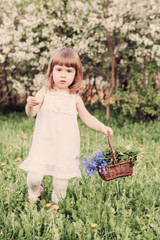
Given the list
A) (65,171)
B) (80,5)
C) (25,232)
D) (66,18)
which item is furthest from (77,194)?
(66,18)

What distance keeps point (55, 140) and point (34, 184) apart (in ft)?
1.53

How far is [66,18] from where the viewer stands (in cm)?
694

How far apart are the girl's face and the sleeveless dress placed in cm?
11

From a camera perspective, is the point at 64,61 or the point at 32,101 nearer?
the point at 32,101

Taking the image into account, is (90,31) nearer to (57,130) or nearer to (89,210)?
(57,130)

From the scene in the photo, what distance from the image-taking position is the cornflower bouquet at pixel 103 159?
2324mm

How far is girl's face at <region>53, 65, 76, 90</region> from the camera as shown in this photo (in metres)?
2.39

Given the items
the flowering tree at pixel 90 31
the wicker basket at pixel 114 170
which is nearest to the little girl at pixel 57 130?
the wicker basket at pixel 114 170

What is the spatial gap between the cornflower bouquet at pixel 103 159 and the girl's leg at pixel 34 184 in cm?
44

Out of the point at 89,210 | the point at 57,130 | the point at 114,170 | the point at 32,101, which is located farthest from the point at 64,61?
the point at 89,210

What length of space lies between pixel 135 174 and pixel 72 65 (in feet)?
5.18

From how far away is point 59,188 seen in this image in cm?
253

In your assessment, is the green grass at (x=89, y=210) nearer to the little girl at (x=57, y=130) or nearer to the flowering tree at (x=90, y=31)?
the little girl at (x=57, y=130)

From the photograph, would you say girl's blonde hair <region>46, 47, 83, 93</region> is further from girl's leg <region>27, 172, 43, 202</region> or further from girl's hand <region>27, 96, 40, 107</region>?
girl's leg <region>27, 172, 43, 202</region>
